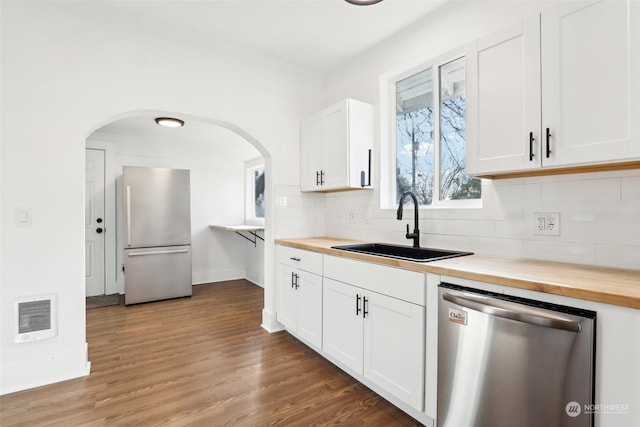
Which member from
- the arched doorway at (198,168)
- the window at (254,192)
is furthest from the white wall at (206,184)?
the window at (254,192)

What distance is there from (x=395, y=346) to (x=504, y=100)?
147 centimetres

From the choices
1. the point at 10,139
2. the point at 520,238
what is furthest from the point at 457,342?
the point at 10,139

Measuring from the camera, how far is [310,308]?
2.54m

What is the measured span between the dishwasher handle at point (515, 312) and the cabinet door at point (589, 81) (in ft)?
2.39

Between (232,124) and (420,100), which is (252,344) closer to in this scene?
(232,124)

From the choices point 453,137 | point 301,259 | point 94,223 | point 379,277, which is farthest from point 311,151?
point 94,223

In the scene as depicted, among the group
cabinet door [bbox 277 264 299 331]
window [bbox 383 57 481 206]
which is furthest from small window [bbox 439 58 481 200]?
cabinet door [bbox 277 264 299 331]

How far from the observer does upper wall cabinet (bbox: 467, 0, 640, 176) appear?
1.29 m

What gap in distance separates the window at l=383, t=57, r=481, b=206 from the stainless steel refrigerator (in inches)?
120

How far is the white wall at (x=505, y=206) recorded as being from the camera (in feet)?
4.97

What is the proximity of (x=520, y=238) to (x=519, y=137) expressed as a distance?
605mm

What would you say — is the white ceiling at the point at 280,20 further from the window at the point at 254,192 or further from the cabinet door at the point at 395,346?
the window at the point at 254,192

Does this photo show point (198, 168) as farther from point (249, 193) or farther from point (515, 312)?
point (515, 312)

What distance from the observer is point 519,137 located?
63.1 inches
